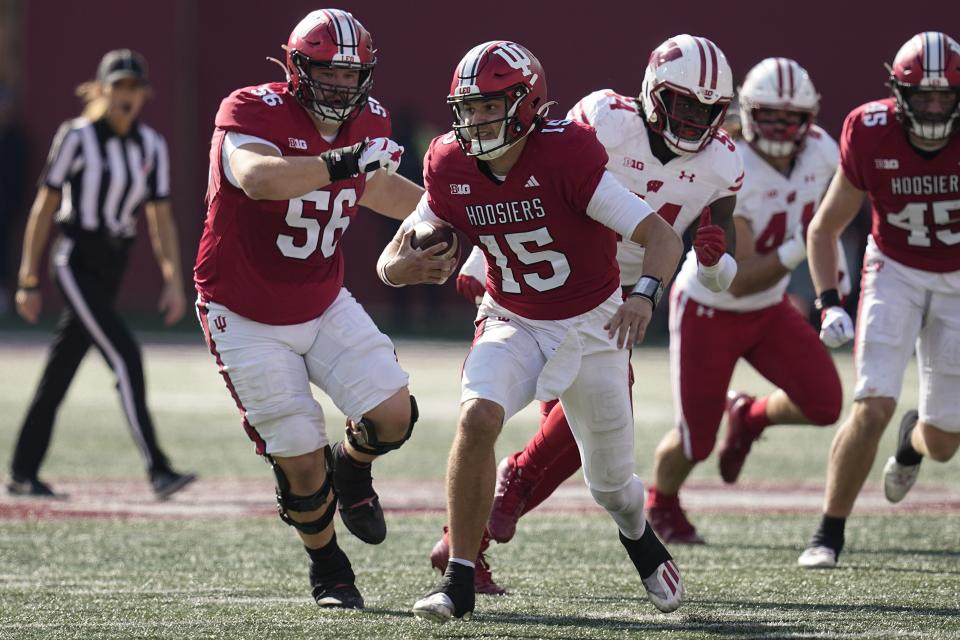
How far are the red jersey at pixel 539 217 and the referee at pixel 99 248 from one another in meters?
2.89

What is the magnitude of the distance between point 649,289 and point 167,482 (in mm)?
3364

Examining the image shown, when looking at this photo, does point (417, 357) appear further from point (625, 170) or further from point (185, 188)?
point (625, 170)

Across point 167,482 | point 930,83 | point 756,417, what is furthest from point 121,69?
point 930,83

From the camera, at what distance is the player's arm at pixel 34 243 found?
288 inches

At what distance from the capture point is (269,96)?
4.82 metres

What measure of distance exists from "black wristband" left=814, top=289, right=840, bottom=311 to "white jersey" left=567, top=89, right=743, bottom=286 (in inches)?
26.6

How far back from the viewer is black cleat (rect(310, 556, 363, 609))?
4.74 meters

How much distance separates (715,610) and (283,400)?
55.0 inches

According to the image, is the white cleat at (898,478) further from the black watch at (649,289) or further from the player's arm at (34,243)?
the player's arm at (34,243)

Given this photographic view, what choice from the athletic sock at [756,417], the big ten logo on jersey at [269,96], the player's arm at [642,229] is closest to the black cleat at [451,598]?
the player's arm at [642,229]

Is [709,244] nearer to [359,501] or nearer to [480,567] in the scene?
[480,567]

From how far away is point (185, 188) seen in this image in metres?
19.2

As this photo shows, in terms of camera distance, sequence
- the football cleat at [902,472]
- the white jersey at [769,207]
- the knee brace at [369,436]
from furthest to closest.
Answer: the white jersey at [769,207], the football cleat at [902,472], the knee brace at [369,436]

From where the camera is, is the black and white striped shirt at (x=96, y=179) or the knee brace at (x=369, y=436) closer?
the knee brace at (x=369, y=436)
